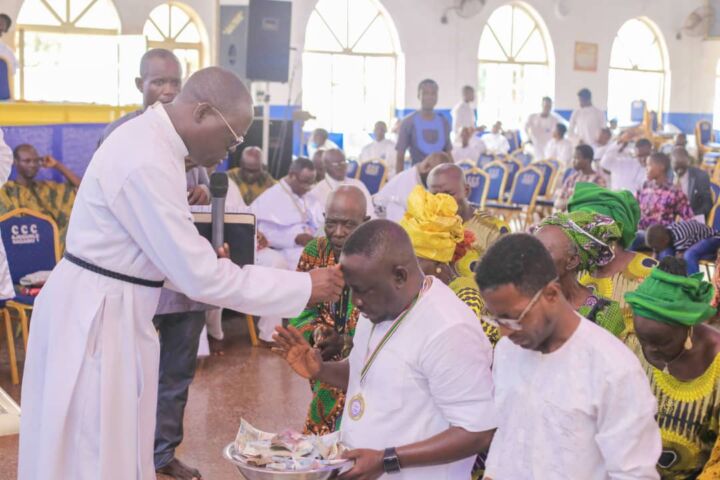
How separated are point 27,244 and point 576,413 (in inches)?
182

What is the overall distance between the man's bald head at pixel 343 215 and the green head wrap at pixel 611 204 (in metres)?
0.80

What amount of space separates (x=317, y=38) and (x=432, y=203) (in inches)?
583

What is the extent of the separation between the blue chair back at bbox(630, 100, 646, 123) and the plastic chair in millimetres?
17610

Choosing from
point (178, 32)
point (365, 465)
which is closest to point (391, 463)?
point (365, 465)

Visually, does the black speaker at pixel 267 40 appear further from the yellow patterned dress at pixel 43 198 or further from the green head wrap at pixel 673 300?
the green head wrap at pixel 673 300

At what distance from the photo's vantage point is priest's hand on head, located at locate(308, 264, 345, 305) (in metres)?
2.79

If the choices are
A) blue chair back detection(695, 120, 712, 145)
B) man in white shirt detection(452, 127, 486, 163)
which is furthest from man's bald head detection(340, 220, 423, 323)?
blue chair back detection(695, 120, 712, 145)

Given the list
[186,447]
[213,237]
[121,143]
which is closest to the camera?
[121,143]

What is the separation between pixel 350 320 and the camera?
3.40 meters

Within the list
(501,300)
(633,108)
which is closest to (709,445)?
(501,300)

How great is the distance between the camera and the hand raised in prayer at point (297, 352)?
8.64ft

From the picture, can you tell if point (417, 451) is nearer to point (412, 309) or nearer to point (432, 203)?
point (412, 309)

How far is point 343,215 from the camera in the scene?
3766mm

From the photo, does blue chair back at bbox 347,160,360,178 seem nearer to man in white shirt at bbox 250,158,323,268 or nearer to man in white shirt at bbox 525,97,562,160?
man in white shirt at bbox 250,158,323,268
